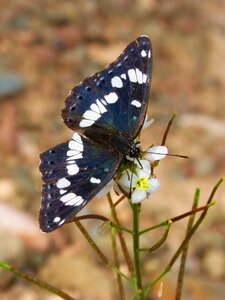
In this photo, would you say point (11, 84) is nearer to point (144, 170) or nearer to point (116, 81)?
point (116, 81)

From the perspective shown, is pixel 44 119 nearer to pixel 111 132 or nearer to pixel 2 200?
pixel 2 200

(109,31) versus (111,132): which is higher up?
(109,31)

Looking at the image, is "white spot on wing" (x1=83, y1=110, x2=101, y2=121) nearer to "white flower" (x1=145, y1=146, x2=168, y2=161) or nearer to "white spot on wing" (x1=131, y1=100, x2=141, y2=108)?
"white spot on wing" (x1=131, y1=100, x2=141, y2=108)

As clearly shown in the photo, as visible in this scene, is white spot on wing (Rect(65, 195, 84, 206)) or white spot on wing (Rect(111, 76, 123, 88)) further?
white spot on wing (Rect(111, 76, 123, 88))

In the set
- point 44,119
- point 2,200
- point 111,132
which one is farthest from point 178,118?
point 111,132

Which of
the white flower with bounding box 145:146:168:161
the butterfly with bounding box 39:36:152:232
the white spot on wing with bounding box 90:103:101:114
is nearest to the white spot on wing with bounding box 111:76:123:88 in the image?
the butterfly with bounding box 39:36:152:232

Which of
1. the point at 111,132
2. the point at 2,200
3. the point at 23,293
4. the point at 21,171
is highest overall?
the point at 21,171

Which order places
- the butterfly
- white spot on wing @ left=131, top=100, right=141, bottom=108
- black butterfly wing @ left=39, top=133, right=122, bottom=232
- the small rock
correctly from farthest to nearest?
1. the small rock
2. white spot on wing @ left=131, top=100, right=141, bottom=108
3. the butterfly
4. black butterfly wing @ left=39, top=133, right=122, bottom=232
